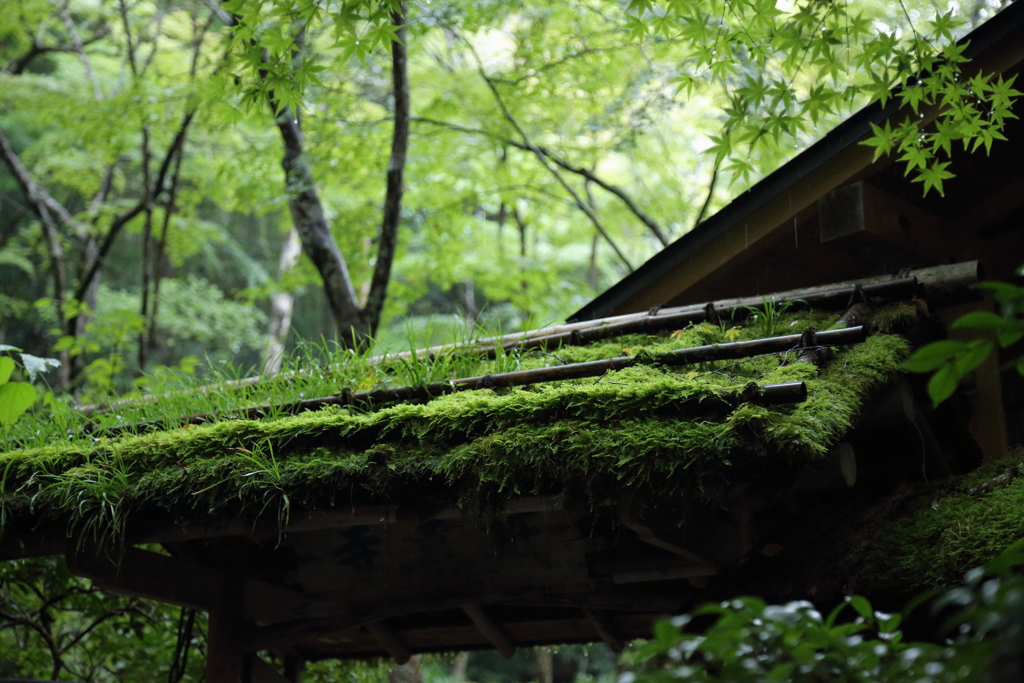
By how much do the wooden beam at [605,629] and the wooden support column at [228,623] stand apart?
193 centimetres

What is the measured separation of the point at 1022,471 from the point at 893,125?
2.01m

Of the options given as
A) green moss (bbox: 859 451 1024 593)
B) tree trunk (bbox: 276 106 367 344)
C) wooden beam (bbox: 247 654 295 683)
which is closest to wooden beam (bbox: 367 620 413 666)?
wooden beam (bbox: 247 654 295 683)

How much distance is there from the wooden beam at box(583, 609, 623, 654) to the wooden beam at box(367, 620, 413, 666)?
4.40 ft

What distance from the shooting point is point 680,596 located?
393 cm

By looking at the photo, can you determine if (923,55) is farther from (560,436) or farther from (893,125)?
(560,436)

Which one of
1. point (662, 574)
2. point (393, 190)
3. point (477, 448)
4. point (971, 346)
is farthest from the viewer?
point (393, 190)

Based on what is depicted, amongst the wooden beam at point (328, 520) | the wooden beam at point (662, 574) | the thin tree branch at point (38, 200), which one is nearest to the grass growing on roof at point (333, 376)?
the wooden beam at point (328, 520)

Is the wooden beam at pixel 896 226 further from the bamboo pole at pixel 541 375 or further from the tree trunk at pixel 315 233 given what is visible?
the tree trunk at pixel 315 233

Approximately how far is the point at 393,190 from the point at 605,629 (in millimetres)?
4570

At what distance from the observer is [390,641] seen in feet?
16.0

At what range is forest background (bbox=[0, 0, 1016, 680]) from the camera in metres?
4.65

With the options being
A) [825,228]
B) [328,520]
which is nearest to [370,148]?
[825,228]

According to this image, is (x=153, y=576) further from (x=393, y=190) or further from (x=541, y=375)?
(x=393, y=190)

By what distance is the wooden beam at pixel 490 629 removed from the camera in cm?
424
